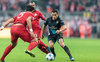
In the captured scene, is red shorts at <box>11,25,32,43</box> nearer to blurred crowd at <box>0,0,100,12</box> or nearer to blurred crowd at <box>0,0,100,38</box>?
blurred crowd at <box>0,0,100,38</box>

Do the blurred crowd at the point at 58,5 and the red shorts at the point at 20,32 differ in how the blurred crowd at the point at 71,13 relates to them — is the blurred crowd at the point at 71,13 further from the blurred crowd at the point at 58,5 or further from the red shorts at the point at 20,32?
the red shorts at the point at 20,32

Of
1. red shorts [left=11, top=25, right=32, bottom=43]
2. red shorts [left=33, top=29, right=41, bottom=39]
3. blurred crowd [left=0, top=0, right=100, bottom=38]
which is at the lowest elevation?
blurred crowd [left=0, top=0, right=100, bottom=38]

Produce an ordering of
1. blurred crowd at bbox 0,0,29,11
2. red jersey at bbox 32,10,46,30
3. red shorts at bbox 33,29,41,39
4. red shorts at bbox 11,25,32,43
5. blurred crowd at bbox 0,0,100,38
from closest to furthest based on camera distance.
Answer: red shorts at bbox 11,25,32,43
red shorts at bbox 33,29,41,39
red jersey at bbox 32,10,46,30
blurred crowd at bbox 0,0,29,11
blurred crowd at bbox 0,0,100,38

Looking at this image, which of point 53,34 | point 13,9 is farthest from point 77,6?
point 53,34

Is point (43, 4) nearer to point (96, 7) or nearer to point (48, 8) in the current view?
point (48, 8)

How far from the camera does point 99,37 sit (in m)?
35.4

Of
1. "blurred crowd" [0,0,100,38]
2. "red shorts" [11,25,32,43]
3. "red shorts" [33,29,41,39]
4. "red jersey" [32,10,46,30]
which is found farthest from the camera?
"blurred crowd" [0,0,100,38]

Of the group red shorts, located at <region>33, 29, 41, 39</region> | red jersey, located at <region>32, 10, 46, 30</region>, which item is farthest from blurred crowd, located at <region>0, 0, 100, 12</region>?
red shorts, located at <region>33, 29, 41, 39</region>

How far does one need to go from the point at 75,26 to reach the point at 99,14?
2938 mm

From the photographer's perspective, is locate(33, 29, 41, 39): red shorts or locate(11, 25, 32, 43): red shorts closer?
locate(11, 25, 32, 43): red shorts

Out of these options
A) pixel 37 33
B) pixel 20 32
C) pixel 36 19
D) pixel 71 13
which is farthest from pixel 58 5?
pixel 20 32

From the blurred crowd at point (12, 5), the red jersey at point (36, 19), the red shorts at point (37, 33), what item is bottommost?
the blurred crowd at point (12, 5)

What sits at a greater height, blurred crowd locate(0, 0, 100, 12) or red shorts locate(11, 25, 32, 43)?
red shorts locate(11, 25, 32, 43)

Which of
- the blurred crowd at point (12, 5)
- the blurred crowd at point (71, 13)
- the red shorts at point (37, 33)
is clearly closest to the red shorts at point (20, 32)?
the red shorts at point (37, 33)
